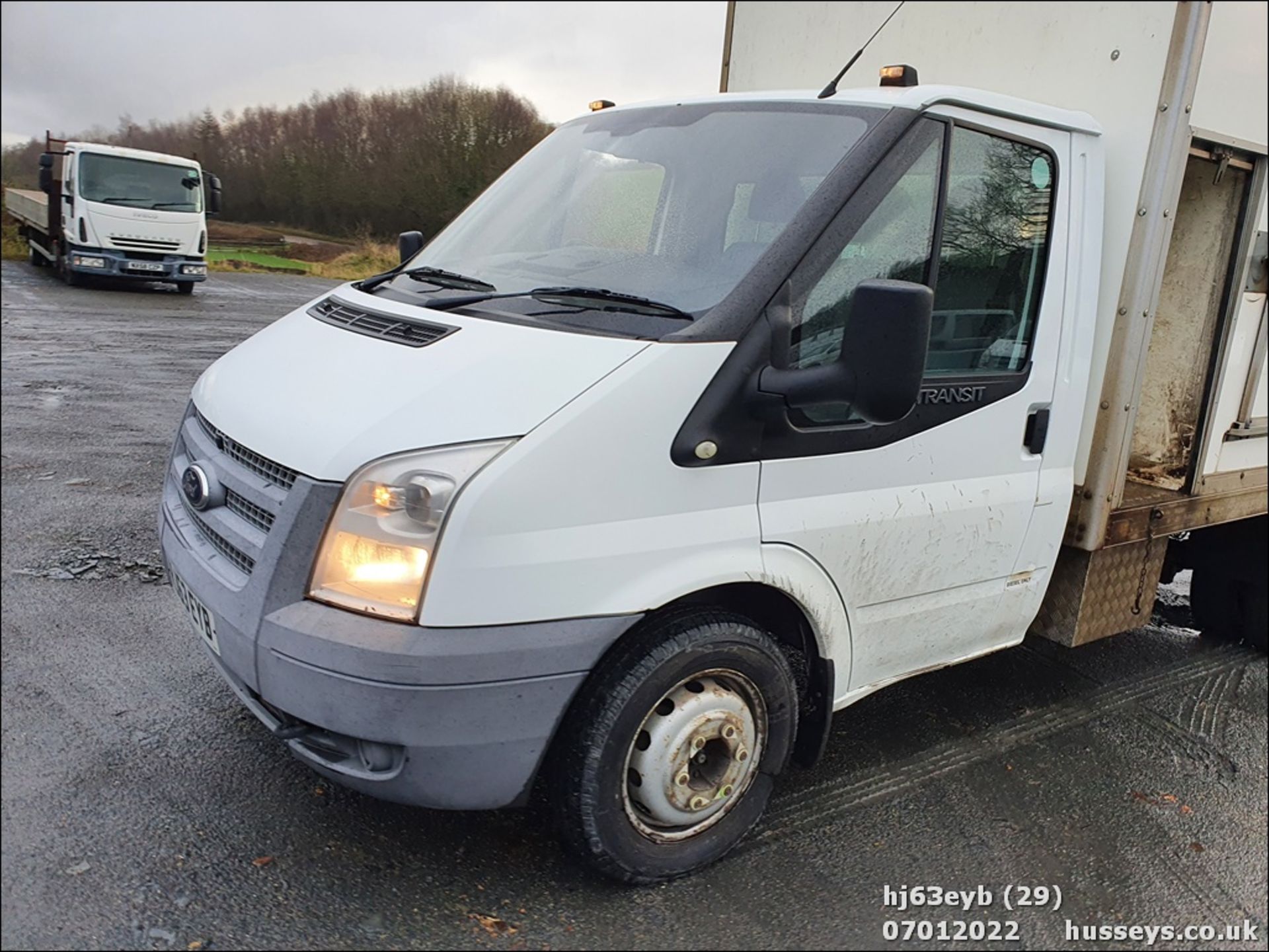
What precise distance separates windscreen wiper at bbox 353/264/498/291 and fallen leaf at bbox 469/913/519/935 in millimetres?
1772

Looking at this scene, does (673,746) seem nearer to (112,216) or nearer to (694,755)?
(694,755)

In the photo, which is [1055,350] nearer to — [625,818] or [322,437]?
[625,818]

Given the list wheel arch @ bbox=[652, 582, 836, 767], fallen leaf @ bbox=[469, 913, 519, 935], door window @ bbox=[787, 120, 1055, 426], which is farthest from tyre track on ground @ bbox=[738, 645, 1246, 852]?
door window @ bbox=[787, 120, 1055, 426]

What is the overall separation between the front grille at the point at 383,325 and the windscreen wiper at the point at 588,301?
137 millimetres

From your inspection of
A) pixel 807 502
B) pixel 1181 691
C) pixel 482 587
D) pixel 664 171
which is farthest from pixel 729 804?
pixel 1181 691

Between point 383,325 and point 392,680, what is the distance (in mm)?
1060

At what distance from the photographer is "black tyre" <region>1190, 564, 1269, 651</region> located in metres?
5.10

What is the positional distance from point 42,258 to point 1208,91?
361cm

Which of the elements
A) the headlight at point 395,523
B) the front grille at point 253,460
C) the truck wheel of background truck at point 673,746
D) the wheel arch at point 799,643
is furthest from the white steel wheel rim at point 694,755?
the front grille at point 253,460

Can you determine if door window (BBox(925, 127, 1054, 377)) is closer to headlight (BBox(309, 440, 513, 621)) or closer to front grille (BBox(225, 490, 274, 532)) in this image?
headlight (BBox(309, 440, 513, 621))

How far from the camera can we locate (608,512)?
2.45m

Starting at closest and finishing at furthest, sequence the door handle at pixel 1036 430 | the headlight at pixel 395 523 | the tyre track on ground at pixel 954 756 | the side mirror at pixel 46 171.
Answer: the side mirror at pixel 46 171 < the headlight at pixel 395 523 < the tyre track on ground at pixel 954 756 < the door handle at pixel 1036 430

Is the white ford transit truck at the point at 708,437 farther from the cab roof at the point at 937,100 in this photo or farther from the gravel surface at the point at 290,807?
the gravel surface at the point at 290,807

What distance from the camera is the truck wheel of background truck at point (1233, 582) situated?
199 inches
